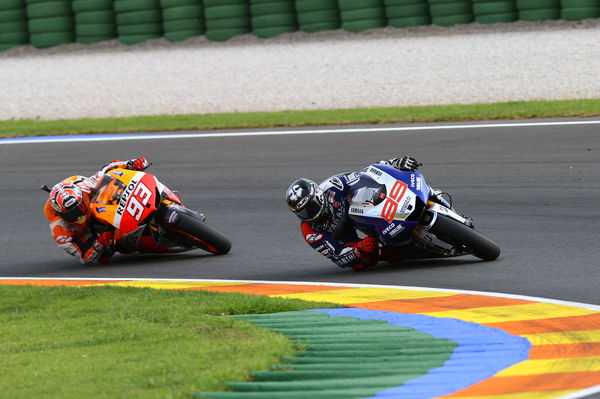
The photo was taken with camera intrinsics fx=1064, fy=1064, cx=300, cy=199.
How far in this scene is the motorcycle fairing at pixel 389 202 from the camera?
1033 centimetres

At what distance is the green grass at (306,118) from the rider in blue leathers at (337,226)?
5.90m

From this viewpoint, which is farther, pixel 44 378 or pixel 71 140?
pixel 71 140

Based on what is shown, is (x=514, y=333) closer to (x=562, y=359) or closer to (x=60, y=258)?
(x=562, y=359)

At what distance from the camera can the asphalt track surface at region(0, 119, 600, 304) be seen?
34.2 feet

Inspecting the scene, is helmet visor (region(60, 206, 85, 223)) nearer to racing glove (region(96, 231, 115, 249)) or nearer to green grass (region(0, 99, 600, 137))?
racing glove (region(96, 231, 115, 249))

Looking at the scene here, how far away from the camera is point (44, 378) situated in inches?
270

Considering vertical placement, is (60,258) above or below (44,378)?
below

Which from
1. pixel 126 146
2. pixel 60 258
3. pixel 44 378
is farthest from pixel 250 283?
pixel 126 146

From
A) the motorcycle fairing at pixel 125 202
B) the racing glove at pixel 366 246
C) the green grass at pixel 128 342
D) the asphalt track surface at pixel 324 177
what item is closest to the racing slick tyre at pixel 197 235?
the asphalt track surface at pixel 324 177

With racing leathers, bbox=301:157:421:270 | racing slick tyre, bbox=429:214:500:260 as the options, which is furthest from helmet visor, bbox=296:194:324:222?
racing slick tyre, bbox=429:214:500:260

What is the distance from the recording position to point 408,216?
33.9 ft

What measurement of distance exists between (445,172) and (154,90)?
8.89 m

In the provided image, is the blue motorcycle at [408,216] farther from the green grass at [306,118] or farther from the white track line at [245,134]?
the green grass at [306,118]

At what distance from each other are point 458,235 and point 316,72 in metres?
10.7
